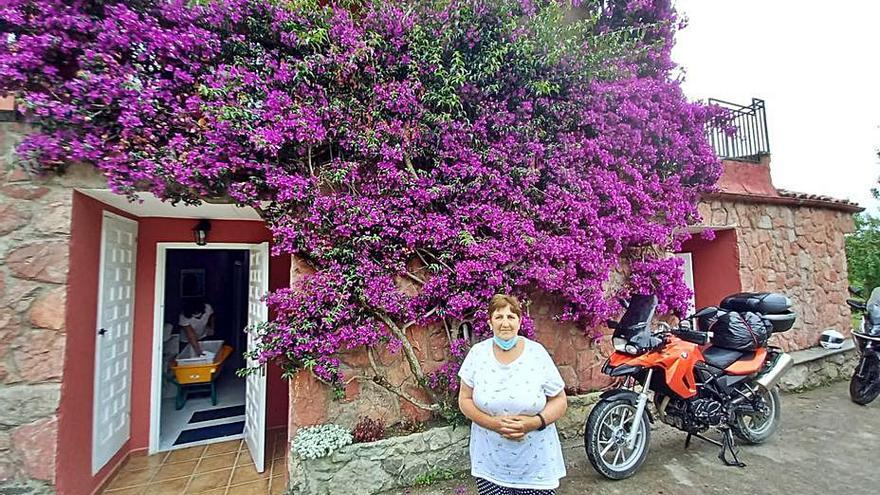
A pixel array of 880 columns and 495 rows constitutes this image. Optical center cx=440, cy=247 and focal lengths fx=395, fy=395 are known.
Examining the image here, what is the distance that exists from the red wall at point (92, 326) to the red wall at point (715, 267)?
593cm

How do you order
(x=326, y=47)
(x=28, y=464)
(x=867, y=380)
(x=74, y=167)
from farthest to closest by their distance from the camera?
1. (x=867, y=380)
2. (x=326, y=47)
3. (x=74, y=167)
4. (x=28, y=464)

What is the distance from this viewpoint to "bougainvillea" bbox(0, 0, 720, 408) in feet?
9.22

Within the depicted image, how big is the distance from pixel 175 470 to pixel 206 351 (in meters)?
2.11

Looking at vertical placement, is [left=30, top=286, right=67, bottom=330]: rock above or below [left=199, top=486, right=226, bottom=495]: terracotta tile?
above

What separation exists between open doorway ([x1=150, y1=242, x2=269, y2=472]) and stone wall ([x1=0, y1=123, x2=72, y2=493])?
128 centimetres

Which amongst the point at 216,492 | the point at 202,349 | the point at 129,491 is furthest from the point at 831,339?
the point at 202,349

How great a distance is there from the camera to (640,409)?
3.18 meters

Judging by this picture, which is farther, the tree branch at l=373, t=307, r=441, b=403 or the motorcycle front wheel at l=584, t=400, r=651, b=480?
the tree branch at l=373, t=307, r=441, b=403

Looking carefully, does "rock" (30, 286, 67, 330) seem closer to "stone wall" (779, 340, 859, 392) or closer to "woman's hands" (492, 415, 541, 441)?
"woman's hands" (492, 415, 541, 441)

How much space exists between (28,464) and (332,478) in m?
1.96

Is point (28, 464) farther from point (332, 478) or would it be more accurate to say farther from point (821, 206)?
point (821, 206)

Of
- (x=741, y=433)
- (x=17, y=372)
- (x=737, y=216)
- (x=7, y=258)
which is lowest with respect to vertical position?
(x=741, y=433)

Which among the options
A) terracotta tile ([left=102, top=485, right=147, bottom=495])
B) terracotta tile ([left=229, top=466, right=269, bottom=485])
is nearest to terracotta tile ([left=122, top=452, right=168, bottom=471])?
terracotta tile ([left=102, top=485, right=147, bottom=495])

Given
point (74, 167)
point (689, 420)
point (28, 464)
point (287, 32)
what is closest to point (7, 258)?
point (74, 167)
